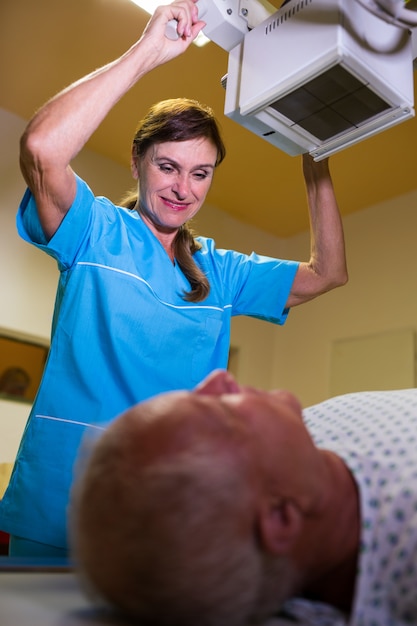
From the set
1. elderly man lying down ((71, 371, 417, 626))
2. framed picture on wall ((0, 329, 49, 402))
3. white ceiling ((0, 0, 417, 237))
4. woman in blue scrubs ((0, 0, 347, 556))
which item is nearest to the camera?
elderly man lying down ((71, 371, 417, 626))

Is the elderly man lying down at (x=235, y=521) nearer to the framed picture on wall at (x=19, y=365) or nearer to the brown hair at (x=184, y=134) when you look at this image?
the brown hair at (x=184, y=134)

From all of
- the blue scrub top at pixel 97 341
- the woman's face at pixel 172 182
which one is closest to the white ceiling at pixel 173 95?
the woman's face at pixel 172 182

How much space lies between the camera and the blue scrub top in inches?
41.3

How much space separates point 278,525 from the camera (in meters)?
0.55

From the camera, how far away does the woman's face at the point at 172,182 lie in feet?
4.24

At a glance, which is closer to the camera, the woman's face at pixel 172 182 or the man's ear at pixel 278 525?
the man's ear at pixel 278 525

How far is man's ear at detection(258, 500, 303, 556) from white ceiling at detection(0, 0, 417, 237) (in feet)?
7.61

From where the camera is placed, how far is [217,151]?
139 cm

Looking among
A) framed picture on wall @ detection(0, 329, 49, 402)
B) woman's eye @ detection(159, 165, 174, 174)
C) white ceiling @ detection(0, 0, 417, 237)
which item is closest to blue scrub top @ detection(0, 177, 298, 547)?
woman's eye @ detection(159, 165, 174, 174)

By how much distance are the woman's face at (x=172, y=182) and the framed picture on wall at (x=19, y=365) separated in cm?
215

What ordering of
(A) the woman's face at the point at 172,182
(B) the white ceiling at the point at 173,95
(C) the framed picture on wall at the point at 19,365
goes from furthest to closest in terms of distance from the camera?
(C) the framed picture on wall at the point at 19,365, (B) the white ceiling at the point at 173,95, (A) the woman's face at the point at 172,182

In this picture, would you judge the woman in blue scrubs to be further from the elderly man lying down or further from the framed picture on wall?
the framed picture on wall

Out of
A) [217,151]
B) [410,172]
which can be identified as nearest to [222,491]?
[217,151]

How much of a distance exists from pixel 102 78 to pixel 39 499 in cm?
73
